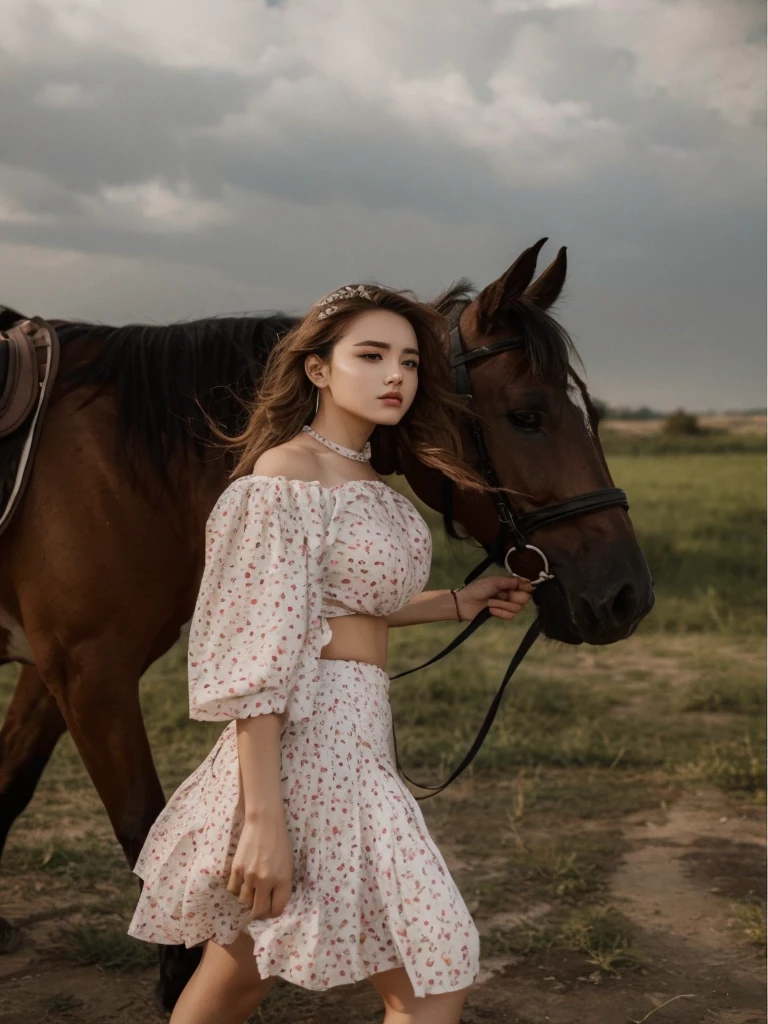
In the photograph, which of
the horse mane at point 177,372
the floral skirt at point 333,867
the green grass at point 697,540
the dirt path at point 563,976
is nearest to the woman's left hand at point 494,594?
the floral skirt at point 333,867

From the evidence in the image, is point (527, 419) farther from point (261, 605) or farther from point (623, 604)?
point (261, 605)

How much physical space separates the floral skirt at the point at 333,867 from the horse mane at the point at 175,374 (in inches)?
43.1

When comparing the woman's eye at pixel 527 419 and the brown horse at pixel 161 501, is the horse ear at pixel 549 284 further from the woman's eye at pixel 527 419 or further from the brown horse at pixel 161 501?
the woman's eye at pixel 527 419

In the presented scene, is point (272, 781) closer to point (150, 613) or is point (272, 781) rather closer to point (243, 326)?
point (150, 613)

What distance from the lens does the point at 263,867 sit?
183cm

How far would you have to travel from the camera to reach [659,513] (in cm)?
1373

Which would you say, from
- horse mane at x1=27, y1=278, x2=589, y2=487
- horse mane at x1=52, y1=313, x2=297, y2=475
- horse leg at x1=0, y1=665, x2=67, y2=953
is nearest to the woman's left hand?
horse mane at x1=27, y1=278, x2=589, y2=487

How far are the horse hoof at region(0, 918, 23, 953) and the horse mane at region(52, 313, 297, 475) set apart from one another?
1.83 meters

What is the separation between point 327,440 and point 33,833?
338cm

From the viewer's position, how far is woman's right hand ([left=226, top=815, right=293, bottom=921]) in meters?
1.84

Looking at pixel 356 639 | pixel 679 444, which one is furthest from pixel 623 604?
pixel 679 444

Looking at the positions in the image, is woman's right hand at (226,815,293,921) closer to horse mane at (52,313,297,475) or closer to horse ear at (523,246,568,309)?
horse mane at (52,313,297,475)

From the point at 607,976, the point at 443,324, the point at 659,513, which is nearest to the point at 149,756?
the point at 443,324

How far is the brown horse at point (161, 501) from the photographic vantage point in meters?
2.47
